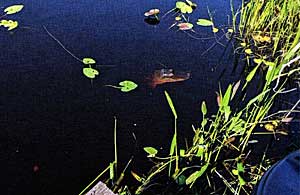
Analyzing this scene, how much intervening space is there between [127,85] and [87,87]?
168 millimetres

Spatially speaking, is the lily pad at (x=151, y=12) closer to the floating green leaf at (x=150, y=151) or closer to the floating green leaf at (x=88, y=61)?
the floating green leaf at (x=88, y=61)

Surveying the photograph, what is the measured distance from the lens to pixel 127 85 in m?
1.76

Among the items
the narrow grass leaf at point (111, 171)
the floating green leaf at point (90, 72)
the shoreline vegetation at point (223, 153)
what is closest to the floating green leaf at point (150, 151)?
the shoreline vegetation at point (223, 153)

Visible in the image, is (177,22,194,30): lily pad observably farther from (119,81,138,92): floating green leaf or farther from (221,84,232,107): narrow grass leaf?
(221,84,232,107): narrow grass leaf

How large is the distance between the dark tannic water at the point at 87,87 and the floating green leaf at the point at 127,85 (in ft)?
0.07

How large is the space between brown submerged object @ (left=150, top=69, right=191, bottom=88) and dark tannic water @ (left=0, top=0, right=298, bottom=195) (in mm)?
26

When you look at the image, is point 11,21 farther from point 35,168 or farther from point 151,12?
point 35,168

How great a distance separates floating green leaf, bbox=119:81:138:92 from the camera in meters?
1.75

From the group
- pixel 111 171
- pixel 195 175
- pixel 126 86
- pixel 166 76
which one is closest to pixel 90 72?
pixel 126 86

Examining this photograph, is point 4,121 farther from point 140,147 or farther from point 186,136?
point 186,136

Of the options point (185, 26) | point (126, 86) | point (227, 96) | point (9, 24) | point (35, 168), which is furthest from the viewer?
point (185, 26)

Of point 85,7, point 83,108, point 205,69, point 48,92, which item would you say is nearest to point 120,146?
point 83,108

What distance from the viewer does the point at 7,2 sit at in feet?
7.06

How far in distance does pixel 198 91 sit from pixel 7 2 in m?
1.10
